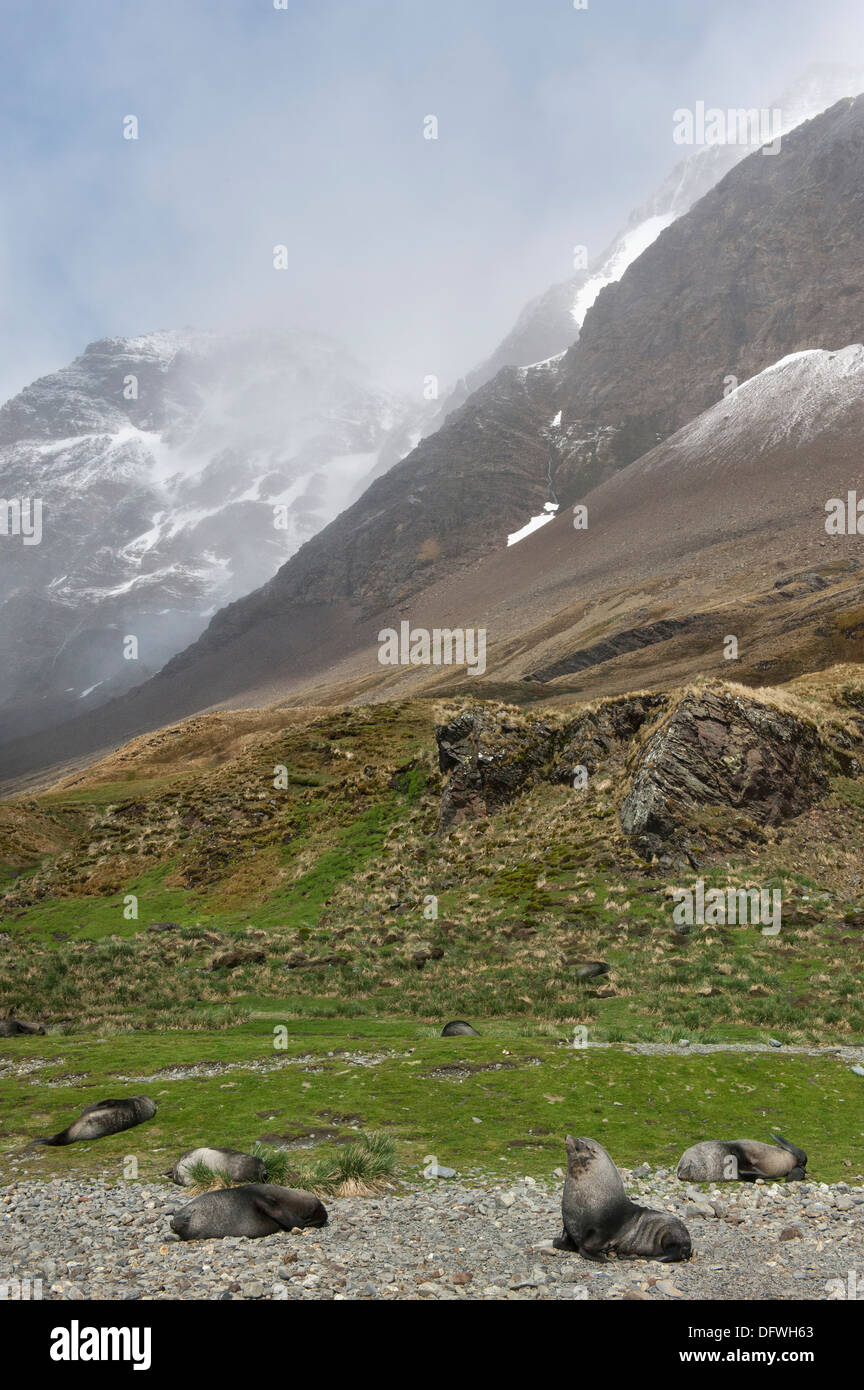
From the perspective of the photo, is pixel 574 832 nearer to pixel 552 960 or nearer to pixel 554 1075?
pixel 552 960

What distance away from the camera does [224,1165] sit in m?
10.4

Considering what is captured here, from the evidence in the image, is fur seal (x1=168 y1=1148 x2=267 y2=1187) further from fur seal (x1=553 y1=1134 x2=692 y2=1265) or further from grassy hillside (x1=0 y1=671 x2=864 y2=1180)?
fur seal (x1=553 y1=1134 x2=692 y2=1265)

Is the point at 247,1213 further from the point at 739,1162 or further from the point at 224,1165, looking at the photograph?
the point at 739,1162

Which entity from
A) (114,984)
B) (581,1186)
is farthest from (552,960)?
(581,1186)

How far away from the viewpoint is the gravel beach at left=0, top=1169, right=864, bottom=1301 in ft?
25.5

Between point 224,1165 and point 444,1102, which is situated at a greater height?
point 224,1165

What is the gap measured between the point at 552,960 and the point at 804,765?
15728mm

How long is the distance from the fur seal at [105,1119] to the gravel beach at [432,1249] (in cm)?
183

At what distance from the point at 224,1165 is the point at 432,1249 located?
A: 3.11 metres

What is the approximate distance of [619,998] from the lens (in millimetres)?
22562

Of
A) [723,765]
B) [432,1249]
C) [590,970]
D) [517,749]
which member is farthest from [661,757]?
[432,1249]

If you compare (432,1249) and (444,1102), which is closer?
(432,1249)

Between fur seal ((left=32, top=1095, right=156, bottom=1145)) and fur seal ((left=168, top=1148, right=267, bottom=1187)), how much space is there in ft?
8.45

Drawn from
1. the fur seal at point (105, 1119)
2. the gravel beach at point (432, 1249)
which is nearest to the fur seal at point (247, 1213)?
the gravel beach at point (432, 1249)
